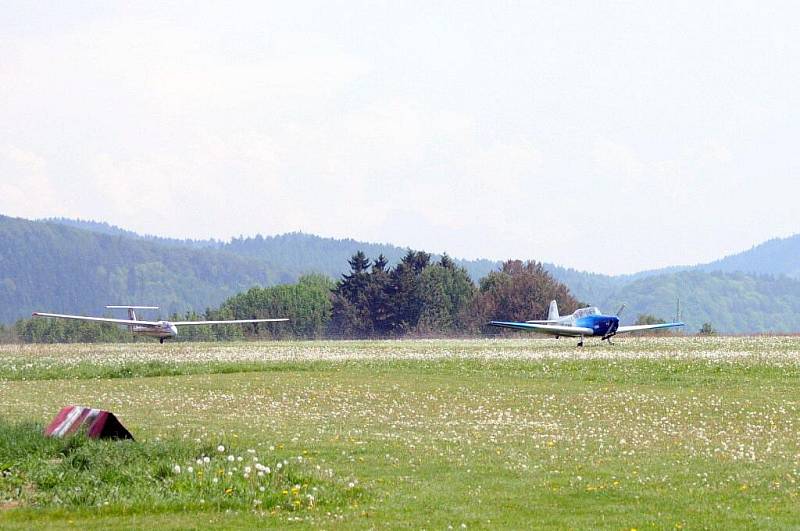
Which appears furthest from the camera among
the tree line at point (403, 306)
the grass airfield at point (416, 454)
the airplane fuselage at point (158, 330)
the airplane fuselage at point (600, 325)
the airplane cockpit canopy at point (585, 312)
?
the tree line at point (403, 306)

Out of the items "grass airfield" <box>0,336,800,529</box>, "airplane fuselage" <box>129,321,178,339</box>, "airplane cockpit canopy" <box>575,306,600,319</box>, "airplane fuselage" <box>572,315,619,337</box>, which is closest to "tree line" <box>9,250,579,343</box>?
"airplane fuselage" <box>129,321,178,339</box>

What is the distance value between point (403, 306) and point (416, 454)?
386 ft

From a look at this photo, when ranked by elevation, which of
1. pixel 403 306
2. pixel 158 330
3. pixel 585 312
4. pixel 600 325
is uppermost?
pixel 403 306

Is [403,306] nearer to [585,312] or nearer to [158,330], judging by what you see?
[158,330]

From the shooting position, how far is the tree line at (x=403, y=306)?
12950 centimetres

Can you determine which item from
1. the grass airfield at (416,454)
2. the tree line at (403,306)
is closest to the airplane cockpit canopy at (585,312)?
the grass airfield at (416,454)

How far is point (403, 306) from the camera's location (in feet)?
445

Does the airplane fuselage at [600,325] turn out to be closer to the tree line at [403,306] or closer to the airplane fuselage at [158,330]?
the airplane fuselage at [158,330]

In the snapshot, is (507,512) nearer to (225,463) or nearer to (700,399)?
(225,463)

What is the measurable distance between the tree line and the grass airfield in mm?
92297

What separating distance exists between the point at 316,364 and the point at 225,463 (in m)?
25.6

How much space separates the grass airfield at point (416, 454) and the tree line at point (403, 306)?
9230 cm

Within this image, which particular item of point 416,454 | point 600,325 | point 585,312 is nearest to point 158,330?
point 585,312

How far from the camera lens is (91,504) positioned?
13906 mm
